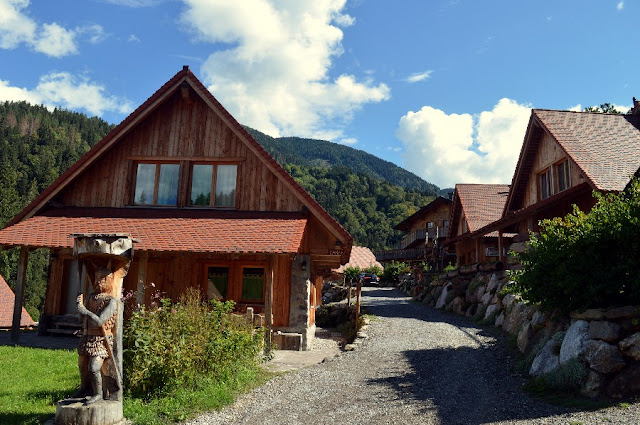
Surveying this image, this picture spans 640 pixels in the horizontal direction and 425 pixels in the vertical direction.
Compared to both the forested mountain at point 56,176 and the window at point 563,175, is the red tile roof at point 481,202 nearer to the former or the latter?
the window at point 563,175

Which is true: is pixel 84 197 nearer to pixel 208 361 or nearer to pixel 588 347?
pixel 208 361

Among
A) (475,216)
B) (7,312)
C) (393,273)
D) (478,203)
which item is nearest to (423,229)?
(393,273)

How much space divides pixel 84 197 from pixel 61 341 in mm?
4580

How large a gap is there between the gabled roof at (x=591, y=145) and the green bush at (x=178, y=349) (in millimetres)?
12054

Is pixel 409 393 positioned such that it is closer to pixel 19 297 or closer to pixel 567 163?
pixel 19 297

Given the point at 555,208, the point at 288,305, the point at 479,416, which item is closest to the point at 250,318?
the point at 288,305

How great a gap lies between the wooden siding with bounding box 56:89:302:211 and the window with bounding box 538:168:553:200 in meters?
12.5

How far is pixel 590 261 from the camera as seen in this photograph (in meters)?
8.35

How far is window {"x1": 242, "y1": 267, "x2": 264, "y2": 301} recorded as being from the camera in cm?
1410

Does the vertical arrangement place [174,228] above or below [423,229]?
below

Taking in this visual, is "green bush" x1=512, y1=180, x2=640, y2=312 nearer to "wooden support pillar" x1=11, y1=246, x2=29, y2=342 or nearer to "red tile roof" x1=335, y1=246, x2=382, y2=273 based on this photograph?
"wooden support pillar" x1=11, y1=246, x2=29, y2=342

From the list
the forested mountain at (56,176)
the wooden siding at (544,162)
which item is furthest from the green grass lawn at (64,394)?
the forested mountain at (56,176)

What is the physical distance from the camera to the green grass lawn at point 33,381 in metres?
6.86

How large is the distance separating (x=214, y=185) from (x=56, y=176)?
7863 centimetres
